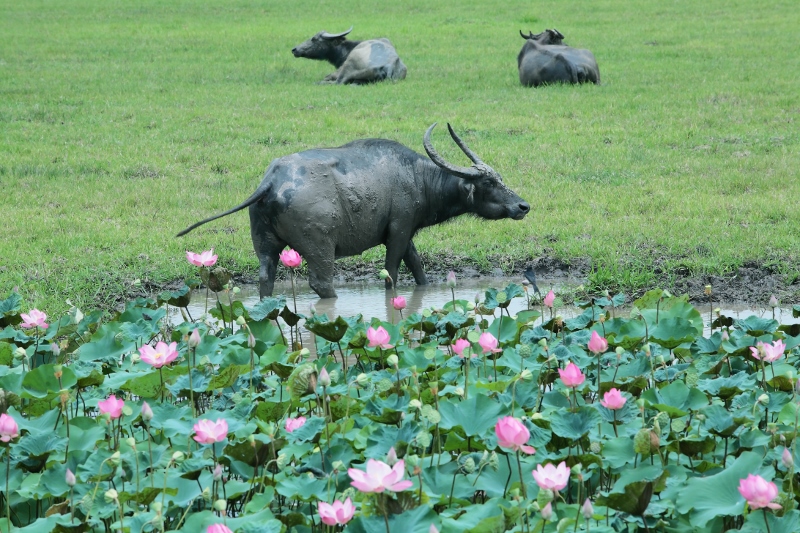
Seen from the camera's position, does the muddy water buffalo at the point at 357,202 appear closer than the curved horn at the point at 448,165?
Yes

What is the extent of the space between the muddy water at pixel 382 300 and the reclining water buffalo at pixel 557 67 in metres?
8.27

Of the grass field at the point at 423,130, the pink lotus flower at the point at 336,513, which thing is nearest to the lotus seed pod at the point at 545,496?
the pink lotus flower at the point at 336,513

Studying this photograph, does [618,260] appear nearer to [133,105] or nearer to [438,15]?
[133,105]

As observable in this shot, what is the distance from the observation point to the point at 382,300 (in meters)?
7.37

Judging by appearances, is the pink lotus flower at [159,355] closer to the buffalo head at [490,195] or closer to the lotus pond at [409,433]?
the lotus pond at [409,433]

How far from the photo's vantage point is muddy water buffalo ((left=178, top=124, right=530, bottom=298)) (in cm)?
674

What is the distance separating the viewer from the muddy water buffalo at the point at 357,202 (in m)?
6.74

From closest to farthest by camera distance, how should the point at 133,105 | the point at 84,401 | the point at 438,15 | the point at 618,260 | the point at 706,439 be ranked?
the point at 706,439 → the point at 84,401 → the point at 618,260 → the point at 133,105 → the point at 438,15

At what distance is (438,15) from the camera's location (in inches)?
923

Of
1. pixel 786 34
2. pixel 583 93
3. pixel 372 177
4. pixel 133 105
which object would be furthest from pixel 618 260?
pixel 786 34

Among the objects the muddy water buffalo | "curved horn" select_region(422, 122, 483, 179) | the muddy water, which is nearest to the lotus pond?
the muddy water buffalo

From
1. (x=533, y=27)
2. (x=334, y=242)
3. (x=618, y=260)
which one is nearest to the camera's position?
(x=334, y=242)

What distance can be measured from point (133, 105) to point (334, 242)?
8.05 m

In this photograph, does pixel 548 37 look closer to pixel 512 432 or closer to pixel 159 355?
pixel 159 355
